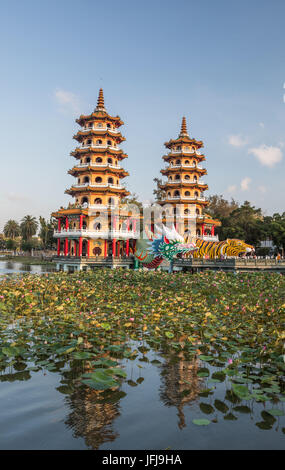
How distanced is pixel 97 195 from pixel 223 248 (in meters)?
13.8

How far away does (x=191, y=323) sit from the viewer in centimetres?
815

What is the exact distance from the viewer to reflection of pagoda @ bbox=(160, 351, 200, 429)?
4594 mm

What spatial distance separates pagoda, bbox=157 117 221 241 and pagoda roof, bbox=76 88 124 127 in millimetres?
7927

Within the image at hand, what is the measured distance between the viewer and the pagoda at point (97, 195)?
33.0 meters

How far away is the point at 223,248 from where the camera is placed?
2764 centimetres

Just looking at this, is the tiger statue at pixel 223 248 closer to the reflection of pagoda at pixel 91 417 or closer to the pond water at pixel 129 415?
the pond water at pixel 129 415

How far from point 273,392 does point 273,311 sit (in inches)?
200

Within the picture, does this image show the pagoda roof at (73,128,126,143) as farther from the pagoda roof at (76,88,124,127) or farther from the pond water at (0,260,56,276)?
the pond water at (0,260,56,276)

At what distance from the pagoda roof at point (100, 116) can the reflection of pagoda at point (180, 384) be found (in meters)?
33.1

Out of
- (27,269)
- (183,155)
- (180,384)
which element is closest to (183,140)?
(183,155)

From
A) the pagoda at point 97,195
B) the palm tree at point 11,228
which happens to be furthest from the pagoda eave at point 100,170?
the palm tree at point 11,228

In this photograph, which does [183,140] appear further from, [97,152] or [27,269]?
[27,269]

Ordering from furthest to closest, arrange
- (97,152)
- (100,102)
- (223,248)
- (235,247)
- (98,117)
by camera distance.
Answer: (100,102)
(98,117)
(97,152)
(223,248)
(235,247)
